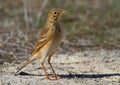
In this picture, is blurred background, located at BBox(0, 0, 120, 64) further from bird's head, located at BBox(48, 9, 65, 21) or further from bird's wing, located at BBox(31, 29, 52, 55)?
bird's head, located at BBox(48, 9, 65, 21)

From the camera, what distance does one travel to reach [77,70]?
8445mm

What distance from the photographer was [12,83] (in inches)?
290

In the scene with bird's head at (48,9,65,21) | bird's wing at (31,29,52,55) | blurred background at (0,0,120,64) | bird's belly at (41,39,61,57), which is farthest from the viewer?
blurred background at (0,0,120,64)

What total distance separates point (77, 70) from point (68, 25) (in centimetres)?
459

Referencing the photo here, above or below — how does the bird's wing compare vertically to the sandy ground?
above

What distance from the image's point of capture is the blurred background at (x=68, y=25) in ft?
35.0

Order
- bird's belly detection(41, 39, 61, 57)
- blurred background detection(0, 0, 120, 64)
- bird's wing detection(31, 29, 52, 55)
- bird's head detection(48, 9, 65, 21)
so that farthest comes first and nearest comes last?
blurred background detection(0, 0, 120, 64) → bird's head detection(48, 9, 65, 21) → bird's wing detection(31, 29, 52, 55) → bird's belly detection(41, 39, 61, 57)

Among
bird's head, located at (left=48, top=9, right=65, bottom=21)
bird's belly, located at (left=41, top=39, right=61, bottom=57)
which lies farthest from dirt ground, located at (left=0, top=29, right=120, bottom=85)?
bird's head, located at (left=48, top=9, right=65, bottom=21)

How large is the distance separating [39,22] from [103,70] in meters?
4.68

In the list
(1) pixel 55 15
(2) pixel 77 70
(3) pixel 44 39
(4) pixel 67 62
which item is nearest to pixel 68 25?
(4) pixel 67 62

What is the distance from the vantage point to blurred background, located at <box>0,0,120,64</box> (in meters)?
10.7

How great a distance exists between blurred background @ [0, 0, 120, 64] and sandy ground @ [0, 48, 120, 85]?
0.66 meters

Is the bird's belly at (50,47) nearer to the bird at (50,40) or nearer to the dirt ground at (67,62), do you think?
the bird at (50,40)

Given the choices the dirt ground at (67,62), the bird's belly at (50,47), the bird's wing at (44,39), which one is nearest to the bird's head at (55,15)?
the bird's wing at (44,39)
